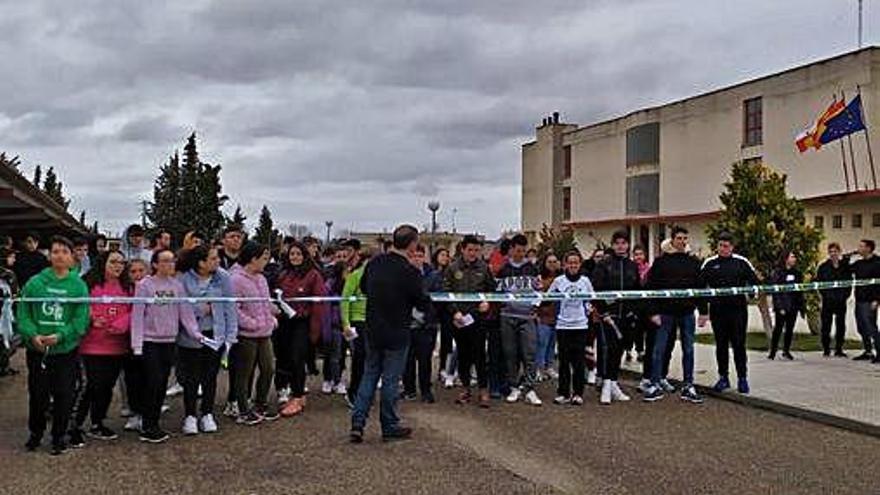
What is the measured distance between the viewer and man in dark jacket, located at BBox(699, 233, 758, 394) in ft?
37.8

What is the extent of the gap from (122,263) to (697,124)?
155 feet

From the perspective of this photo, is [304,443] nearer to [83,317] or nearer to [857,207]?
[83,317]

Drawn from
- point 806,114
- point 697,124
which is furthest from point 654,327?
point 697,124

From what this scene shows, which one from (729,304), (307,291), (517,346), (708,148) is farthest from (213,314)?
(708,148)

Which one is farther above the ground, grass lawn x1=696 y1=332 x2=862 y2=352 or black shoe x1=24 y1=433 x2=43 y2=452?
grass lawn x1=696 y1=332 x2=862 y2=352

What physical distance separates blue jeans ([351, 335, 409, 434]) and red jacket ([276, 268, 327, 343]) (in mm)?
1654

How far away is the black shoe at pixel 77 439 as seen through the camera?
873 centimetres

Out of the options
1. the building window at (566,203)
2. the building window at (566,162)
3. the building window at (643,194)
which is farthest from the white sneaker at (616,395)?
the building window at (566,162)

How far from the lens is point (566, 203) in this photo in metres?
69.8

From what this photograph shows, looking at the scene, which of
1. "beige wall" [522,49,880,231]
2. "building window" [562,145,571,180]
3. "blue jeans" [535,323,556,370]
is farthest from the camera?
"building window" [562,145,571,180]

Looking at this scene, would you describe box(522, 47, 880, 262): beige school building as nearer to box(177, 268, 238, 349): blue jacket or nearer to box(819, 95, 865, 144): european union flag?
box(819, 95, 865, 144): european union flag

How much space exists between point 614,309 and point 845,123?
99.1 ft

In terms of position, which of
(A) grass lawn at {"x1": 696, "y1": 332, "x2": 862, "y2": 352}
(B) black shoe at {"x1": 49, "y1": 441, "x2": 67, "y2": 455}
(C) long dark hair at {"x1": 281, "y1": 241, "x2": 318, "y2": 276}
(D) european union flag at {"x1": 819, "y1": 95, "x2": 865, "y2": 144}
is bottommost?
(B) black shoe at {"x1": 49, "y1": 441, "x2": 67, "y2": 455}

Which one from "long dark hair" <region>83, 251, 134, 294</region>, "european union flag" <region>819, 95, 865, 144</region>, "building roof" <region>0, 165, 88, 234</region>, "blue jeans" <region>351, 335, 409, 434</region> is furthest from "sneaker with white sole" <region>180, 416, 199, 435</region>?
"european union flag" <region>819, 95, 865, 144</region>
